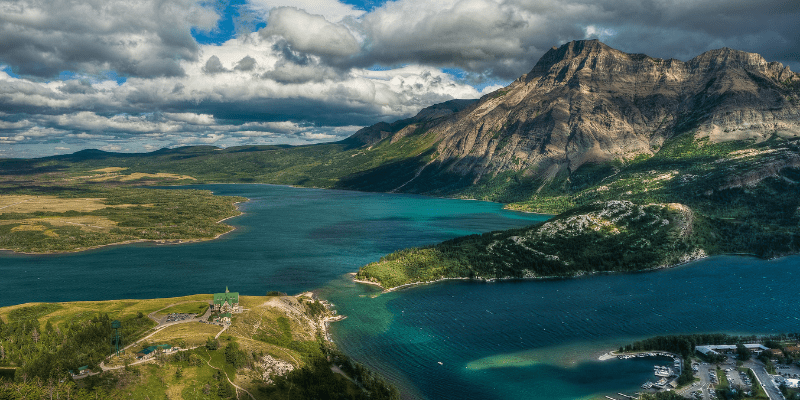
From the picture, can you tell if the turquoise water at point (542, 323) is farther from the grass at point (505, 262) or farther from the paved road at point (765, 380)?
the paved road at point (765, 380)

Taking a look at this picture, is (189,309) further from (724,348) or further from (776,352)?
(776,352)

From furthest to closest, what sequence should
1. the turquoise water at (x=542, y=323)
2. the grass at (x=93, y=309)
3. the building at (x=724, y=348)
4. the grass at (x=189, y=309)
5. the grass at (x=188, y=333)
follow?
the grass at (x=189, y=309), the grass at (x=93, y=309), the building at (x=724, y=348), the turquoise water at (x=542, y=323), the grass at (x=188, y=333)

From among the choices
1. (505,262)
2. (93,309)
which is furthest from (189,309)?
(505,262)

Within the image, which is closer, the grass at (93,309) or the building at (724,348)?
the building at (724,348)

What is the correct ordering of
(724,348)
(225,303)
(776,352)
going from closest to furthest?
(776,352), (724,348), (225,303)

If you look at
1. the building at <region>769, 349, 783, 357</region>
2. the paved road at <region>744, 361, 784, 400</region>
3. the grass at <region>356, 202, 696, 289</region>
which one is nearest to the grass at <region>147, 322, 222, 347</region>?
the grass at <region>356, 202, 696, 289</region>

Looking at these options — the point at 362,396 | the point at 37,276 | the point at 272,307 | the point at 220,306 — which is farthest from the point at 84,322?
the point at 37,276

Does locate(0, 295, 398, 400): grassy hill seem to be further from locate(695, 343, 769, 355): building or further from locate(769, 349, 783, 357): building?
locate(769, 349, 783, 357): building

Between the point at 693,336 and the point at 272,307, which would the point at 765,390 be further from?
the point at 272,307

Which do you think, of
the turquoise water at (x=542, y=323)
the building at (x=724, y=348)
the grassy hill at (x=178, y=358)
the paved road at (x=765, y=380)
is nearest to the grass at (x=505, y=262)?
the turquoise water at (x=542, y=323)
